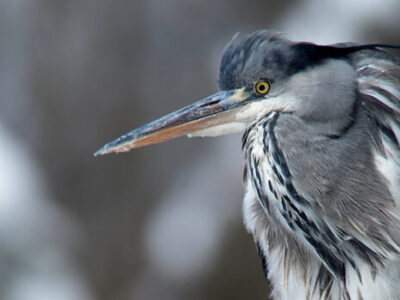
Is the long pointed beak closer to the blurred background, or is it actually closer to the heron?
the heron

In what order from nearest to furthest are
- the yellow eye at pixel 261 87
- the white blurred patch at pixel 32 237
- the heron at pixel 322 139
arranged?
1. the heron at pixel 322 139
2. the yellow eye at pixel 261 87
3. the white blurred patch at pixel 32 237

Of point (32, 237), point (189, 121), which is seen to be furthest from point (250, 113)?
point (32, 237)

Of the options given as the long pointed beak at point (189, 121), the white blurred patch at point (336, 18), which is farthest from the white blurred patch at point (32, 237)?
the long pointed beak at point (189, 121)

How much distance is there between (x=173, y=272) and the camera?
5422mm

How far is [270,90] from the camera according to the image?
224 centimetres

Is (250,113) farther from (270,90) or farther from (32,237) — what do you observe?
(32,237)

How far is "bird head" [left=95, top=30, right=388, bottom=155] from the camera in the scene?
7.06ft

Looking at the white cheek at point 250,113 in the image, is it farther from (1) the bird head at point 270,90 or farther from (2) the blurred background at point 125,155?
(2) the blurred background at point 125,155

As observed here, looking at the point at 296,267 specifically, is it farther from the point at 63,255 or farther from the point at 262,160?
the point at 63,255

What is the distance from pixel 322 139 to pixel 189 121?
1.45 feet

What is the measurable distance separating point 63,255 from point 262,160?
3.95m

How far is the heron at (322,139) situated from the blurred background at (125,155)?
3016mm

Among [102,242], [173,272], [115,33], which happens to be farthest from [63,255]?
[115,33]

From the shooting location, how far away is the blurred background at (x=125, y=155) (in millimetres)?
5410
